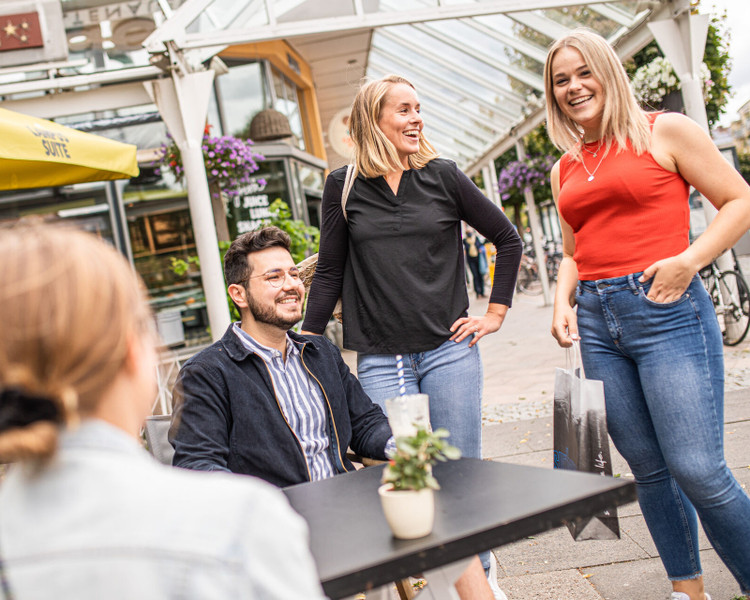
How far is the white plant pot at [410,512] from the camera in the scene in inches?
50.2

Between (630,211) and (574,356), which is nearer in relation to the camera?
(630,211)

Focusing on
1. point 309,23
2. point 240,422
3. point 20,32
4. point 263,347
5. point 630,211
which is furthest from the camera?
point 20,32

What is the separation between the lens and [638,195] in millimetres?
2191

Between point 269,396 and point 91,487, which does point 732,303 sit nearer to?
point 269,396

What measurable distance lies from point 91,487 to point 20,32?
7.15 metres

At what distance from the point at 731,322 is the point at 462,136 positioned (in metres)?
8.94

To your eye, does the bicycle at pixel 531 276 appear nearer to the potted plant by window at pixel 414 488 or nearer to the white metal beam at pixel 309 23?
the white metal beam at pixel 309 23

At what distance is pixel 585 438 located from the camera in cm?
215

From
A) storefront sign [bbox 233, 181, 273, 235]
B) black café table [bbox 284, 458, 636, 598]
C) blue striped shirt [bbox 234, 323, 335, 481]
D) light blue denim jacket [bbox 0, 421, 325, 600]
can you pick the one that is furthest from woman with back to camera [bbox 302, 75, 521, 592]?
storefront sign [bbox 233, 181, 273, 235]

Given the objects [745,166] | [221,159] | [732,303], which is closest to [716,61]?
[732,303]

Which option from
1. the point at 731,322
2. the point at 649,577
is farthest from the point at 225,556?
the point at 731,322

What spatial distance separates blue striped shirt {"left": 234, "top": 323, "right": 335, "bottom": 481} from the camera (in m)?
2.20

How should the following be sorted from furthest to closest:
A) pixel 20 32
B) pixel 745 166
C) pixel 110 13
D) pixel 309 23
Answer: pixel 745 166
pixel 110 13
pixel 20 32
pixel 309 23

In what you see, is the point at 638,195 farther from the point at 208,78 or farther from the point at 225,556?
the point at 208,78
